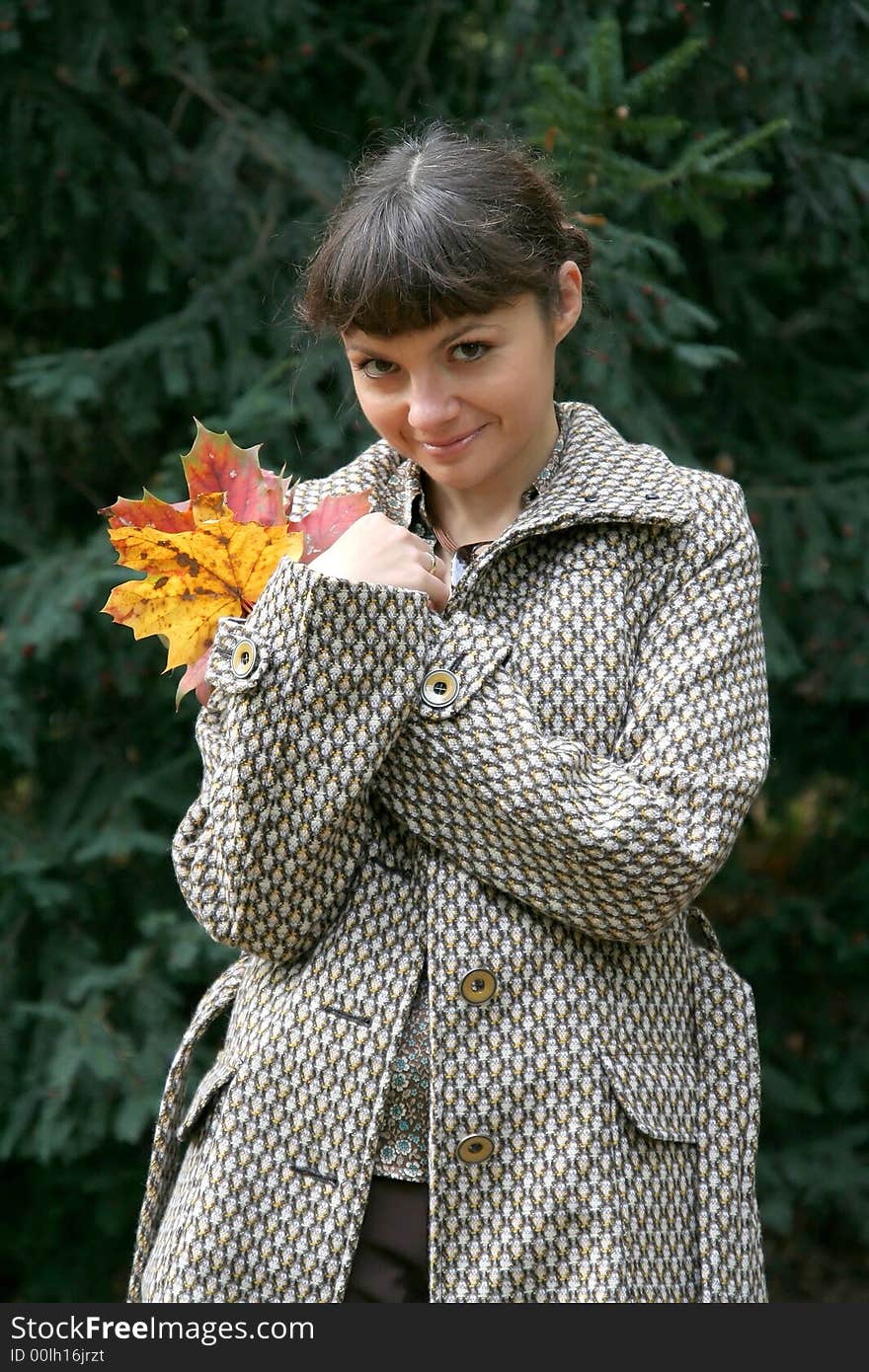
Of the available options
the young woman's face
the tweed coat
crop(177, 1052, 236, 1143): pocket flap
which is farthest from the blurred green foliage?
crop(177, 1052, 236, 1143): pocket flap

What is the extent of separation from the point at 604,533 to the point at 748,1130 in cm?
68

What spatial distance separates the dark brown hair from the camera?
4.79ft

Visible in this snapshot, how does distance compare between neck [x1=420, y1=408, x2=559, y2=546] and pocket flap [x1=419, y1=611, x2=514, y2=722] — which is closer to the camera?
pocket flap [x1=419, y1=611, x2=514, y2=722]

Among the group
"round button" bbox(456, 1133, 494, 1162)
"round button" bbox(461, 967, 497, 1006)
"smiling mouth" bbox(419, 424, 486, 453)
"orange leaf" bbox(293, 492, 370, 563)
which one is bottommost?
"round button" bbox(456, 1133, 494, 1162)

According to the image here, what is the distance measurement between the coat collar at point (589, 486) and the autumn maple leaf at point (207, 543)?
6.6 inches

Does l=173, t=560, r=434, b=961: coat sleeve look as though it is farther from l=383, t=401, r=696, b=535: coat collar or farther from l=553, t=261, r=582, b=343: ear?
l=553, t=261, r=582, b=343: ear

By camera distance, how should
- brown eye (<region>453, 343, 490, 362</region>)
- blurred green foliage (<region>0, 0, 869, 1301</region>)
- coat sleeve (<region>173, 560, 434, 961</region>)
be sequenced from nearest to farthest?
coat sleeve (<region>173, 560, 434, 961</region>) < brown eye (<region>453, 343, 490, 362</region>) < blurred green foliage (<region>0, 0, 869, 1301</region>)

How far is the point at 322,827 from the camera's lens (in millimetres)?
1423

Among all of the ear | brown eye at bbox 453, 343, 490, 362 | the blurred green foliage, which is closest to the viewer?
brown eye at bbox 453, 343, 490, 362

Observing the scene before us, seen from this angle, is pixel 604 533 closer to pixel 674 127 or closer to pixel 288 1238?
pixel 288 1238

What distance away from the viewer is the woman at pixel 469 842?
1.42 metres

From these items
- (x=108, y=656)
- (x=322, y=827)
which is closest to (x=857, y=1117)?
(x=108, y=656)

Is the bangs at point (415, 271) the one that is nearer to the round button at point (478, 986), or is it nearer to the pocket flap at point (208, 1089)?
the round button at point (478, 986)

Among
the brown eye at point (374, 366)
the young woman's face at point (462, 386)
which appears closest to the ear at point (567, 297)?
the young woman's face at point (462, 386)
